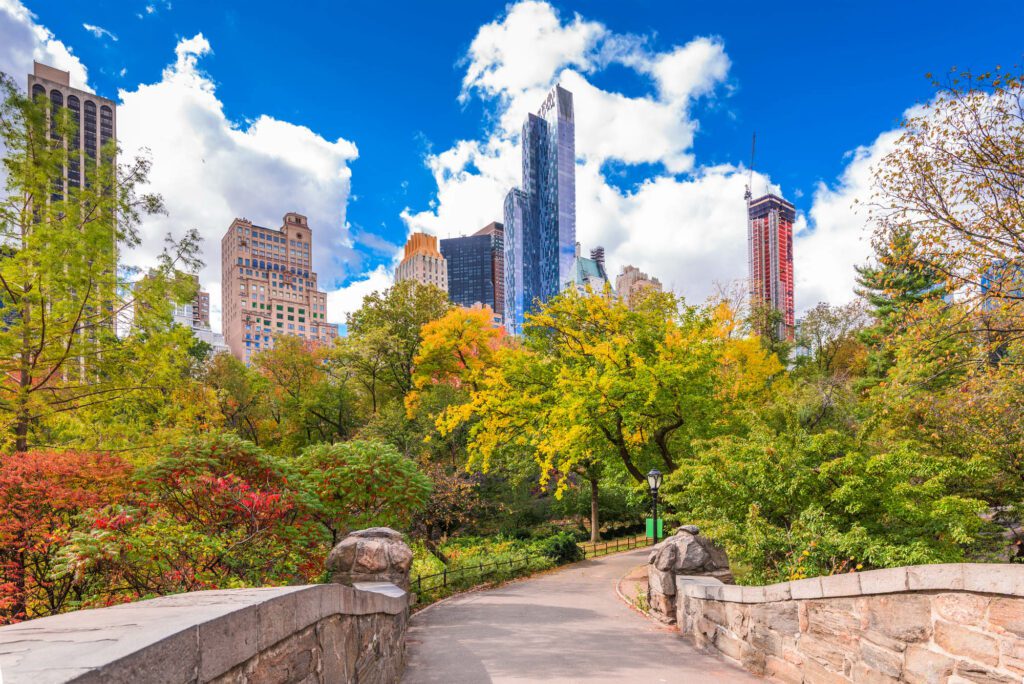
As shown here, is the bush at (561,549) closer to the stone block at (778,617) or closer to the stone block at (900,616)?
the stone block at (778,617)

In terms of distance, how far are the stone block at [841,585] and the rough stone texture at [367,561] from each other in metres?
5.29

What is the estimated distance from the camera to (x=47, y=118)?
1001 centimetres

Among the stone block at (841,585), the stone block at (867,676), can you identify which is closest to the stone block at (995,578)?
the stone block at (841,585)

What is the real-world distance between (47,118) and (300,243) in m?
151

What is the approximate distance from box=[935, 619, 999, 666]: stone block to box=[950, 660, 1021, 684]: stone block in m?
0.05

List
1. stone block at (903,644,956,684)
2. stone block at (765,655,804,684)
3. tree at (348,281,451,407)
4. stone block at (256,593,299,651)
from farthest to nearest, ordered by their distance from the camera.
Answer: tree at (348,281,451,407) < stone block at (765,655,804,684) < stone block at (903,644,956,684) < stone block at (256,593,299,651)

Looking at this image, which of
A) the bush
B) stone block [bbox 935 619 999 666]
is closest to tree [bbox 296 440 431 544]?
the bush

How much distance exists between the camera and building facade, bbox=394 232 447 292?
184m

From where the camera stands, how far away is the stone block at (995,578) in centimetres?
→ 361

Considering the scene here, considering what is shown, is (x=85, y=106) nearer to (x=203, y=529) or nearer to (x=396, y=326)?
(x=396, y=326)

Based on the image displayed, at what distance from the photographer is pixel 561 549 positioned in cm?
1878

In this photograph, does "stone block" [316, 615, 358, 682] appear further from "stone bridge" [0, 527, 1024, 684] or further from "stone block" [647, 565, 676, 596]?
"stone block" [647, 565, 676, 596]

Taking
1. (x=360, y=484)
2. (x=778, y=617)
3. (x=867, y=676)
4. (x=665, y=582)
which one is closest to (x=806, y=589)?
(x=778, y=617)

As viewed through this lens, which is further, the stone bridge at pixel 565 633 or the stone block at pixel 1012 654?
the stone block at pixel 1012 654
